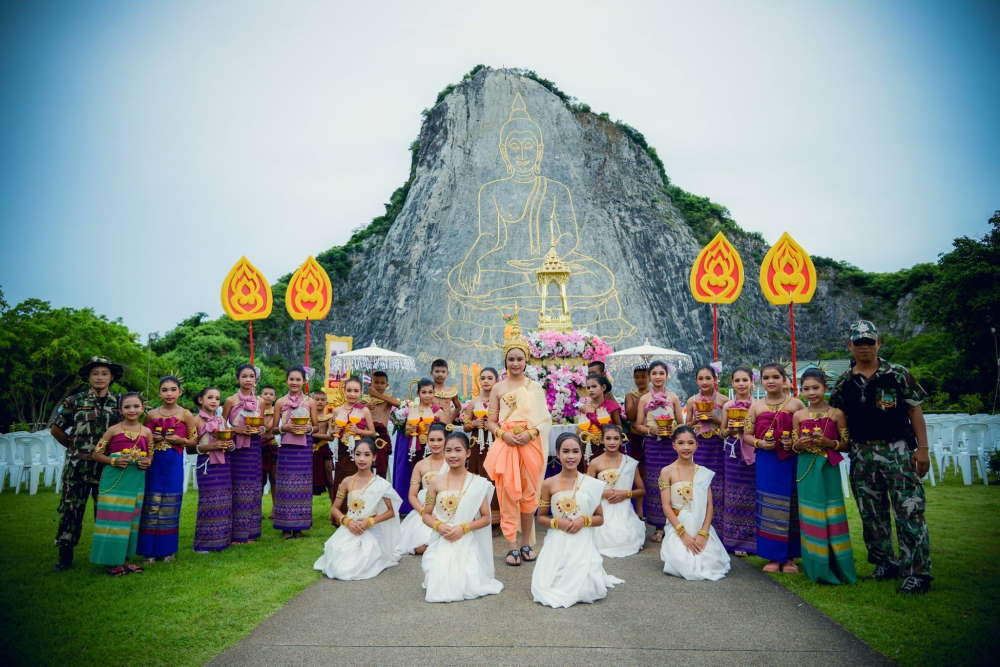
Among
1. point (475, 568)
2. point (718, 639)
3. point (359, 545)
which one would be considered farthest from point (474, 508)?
point (718, 639)

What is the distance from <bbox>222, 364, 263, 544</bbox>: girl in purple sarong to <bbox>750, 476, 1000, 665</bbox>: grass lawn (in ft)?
16.0

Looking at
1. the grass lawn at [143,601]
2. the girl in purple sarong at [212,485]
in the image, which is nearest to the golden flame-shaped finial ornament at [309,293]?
the girl in purple sarong at [212,485]

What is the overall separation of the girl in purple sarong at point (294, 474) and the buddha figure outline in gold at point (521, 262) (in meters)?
18.0

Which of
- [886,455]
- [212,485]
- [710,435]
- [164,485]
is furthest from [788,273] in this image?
[164,485]

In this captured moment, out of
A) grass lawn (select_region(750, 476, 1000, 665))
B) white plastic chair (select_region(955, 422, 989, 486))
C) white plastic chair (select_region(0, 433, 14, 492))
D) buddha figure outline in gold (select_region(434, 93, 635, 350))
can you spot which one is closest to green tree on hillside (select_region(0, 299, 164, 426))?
white plastic chair (select_region(0, 433, 14, 492))

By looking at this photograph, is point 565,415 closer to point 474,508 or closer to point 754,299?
point 474,508

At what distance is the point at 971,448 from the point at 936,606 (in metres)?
7.35

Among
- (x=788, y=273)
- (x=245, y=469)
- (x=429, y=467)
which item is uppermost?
(x=788, y=273)

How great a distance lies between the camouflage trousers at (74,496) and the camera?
541 cm

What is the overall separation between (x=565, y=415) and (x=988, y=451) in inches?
302

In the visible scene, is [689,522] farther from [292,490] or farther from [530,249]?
[530,249]

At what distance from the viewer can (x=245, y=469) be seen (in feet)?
20.8

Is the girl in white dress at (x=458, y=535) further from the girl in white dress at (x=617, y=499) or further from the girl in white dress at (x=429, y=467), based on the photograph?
the girl in white dress at (x=617, y=499)

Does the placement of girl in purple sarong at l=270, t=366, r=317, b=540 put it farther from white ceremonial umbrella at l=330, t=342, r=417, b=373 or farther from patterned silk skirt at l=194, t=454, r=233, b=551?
white ceremonial umbrella at l=330, t=342, r=417, b=373
